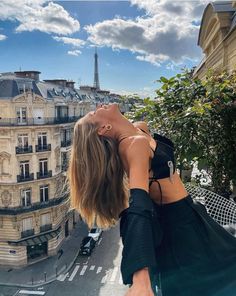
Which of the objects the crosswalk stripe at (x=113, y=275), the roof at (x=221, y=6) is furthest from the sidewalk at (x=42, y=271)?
the roof at (x=221, y=6)

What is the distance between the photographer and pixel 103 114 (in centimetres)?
174

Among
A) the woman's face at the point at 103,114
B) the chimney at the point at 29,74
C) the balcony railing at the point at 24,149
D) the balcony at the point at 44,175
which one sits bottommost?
the balcony at the point at 44,175

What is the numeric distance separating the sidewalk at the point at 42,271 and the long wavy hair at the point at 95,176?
1363 cm

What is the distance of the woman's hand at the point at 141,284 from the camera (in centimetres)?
108

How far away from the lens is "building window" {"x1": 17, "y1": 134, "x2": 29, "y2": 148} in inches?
587

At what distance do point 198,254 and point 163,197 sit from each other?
309 millimetres

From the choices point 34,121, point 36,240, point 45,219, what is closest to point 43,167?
point 34,121

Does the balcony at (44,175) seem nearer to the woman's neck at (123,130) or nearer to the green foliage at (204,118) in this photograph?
the green foliage at (204,118)

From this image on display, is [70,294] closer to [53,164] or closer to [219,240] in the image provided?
[53,164]

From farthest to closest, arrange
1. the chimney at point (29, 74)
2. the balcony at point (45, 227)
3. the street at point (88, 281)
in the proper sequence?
the chimney at point (29, 74) < the balcony at point (45, 227) < the street at point (88, 281)

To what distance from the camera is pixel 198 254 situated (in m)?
1.53

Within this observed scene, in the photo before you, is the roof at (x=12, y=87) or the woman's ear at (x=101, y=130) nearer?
the woman's ear at (x=101, y=130)

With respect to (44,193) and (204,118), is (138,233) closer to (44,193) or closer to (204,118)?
(204,118)

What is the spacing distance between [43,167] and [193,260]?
15029mm
